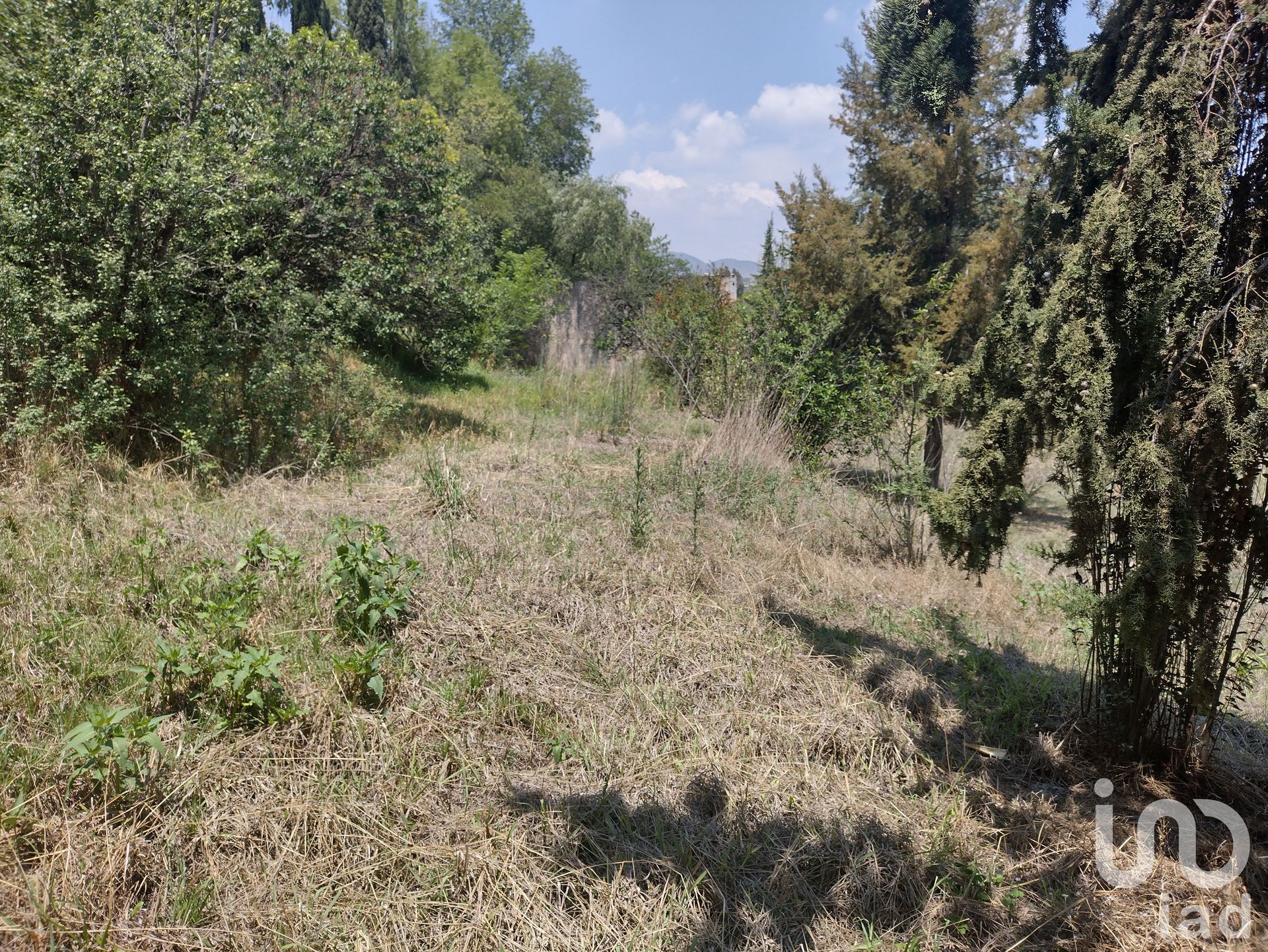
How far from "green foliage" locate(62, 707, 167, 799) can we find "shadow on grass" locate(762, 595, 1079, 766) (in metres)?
2.93

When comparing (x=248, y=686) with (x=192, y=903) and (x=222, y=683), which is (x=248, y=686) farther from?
(x=192, y=903)

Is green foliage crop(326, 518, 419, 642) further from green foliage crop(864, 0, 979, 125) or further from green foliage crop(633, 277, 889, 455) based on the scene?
green foliage crop(864, 0, 979, 125)

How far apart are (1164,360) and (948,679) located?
6.11ft

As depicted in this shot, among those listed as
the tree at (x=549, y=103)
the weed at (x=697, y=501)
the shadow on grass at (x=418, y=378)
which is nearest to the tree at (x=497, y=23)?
the tree at (x=549, y=103)

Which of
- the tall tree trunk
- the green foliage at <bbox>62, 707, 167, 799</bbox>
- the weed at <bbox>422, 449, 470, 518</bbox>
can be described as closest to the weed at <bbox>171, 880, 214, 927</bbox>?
the green foliage at <bbox>62, 707, 167, 799</bbox>

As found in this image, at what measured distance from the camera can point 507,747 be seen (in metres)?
2.92

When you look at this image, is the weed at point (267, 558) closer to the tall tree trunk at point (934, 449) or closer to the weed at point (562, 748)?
the weed at point (562, 748)

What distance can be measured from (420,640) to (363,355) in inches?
269

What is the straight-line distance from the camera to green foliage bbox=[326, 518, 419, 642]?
3.32 meters

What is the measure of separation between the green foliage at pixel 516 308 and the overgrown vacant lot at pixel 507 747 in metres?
7.20

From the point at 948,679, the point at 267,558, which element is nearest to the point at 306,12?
the point at 267,558

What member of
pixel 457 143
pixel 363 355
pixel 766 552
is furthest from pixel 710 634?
pixel 457 143

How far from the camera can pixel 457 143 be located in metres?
22.9

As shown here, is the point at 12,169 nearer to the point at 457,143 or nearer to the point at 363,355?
the point at 363,355
